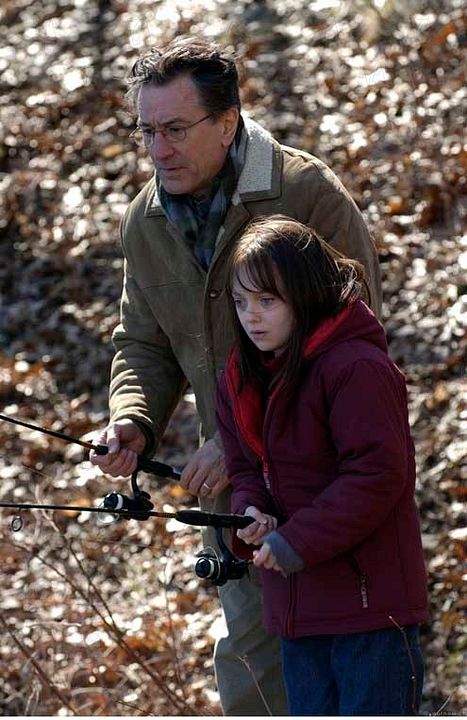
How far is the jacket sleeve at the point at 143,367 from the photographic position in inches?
167

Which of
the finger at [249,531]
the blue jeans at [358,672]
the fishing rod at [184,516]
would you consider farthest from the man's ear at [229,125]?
the blue jeans at [358,672]

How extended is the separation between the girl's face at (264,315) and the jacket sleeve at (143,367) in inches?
40.1

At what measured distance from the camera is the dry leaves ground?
5.77 metres

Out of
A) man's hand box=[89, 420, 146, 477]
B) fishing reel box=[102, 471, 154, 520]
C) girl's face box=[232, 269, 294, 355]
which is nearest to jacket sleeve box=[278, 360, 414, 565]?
girl's face box=[232, 269, 294, 355]

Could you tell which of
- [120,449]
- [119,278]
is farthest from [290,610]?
[119,278]

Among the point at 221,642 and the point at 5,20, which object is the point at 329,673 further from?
the point at 5,20

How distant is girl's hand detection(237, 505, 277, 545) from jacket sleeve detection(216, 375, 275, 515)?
0.08 m

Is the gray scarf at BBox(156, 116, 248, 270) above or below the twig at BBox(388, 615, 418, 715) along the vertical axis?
above

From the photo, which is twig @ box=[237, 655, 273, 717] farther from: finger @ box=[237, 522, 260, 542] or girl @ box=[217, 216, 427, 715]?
finger @ box=[237, 522, 260, 542]

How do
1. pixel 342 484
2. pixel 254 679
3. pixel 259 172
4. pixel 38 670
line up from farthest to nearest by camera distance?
1. pixel 38 670
2. pixel 254 679
3. pixel 259 172
4. pixel 342 484

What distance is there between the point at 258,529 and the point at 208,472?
0.66m

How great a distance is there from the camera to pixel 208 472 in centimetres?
391

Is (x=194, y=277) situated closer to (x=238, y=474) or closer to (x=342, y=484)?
(x=238, y=474)

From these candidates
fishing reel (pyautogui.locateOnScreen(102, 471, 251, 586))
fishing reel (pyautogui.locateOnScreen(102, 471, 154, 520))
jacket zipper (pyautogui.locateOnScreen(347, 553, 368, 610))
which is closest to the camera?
jacket zipper (pyautogui.locateOnScreen(347, 553, 368, 610))
